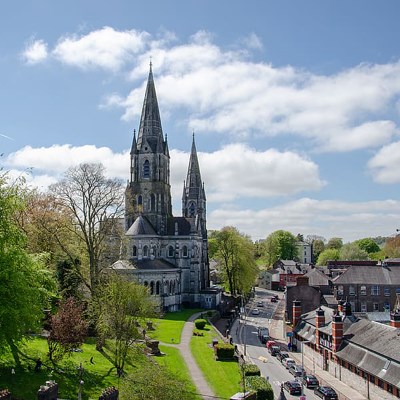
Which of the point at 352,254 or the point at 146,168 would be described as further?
the point at 352,254

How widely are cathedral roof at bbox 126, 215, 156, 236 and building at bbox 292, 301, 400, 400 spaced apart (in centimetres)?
3112

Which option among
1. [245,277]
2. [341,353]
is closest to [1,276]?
[341,353]

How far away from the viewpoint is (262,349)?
53531 millimetres

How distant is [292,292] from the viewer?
6228 cm

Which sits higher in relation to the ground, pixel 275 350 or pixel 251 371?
pixel 251 371

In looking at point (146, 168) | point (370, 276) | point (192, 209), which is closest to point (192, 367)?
point (370, 276)

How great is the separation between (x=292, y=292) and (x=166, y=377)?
40146 millimetres

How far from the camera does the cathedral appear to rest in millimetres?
75438

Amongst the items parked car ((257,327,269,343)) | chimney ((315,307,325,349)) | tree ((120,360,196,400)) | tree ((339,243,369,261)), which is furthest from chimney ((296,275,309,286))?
tree ((339,243,369,261))

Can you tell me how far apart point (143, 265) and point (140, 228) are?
7566mm

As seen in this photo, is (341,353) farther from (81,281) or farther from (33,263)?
(33,263)

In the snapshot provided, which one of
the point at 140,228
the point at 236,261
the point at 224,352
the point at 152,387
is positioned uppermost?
the point at 140,228

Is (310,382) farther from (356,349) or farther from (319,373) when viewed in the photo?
(319,373)

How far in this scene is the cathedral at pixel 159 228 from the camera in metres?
75.4
